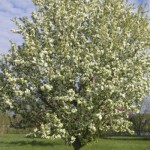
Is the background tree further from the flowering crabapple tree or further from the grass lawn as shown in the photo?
the flowering crabapple tree

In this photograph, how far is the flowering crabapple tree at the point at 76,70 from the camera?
17.6 metres

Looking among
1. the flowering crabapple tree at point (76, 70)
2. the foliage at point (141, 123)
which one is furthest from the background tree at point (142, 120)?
the flowering crabapple tree at point (76, 70)

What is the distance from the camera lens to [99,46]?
18.4 metres

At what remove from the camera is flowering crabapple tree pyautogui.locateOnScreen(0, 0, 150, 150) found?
57.9 ft

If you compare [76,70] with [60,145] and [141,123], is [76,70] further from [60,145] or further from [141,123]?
[141,123]

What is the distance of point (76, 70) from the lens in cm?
1794

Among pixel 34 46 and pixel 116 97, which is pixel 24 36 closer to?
pixel 34 46

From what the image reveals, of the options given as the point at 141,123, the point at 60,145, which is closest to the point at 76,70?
the point at 60,145

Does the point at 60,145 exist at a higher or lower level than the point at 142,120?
lower

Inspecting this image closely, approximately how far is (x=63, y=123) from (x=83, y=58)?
317 centimetres

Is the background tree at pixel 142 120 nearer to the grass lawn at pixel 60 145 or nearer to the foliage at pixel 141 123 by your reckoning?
the foliage at pixel 141 123

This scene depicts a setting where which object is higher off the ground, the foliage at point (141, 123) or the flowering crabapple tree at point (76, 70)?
the foliage at point (141, 123)

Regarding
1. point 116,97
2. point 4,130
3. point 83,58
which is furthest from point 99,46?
point 4,130

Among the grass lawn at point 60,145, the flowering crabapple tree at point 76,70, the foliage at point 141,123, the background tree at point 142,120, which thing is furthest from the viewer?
the foliage at point 141,123
